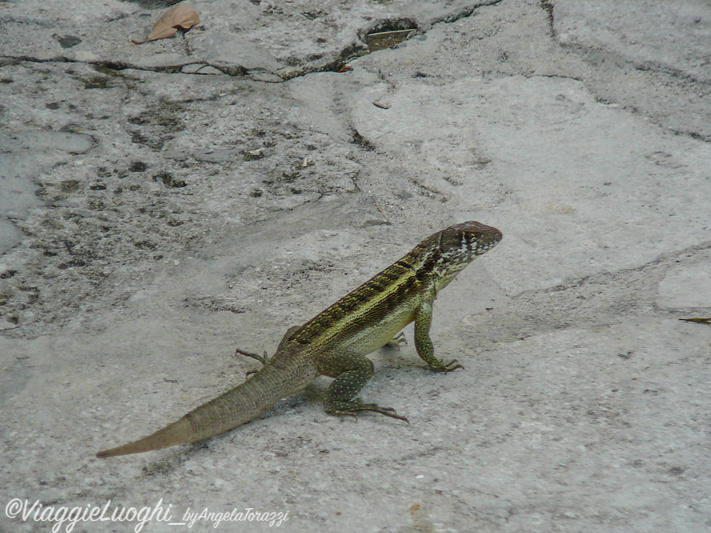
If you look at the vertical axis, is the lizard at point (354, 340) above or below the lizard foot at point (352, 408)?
above

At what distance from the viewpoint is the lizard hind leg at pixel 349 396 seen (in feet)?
8.35

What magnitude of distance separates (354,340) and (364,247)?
2.47 ft

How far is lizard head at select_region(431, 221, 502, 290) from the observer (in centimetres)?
299

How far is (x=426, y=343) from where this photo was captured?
2.83m

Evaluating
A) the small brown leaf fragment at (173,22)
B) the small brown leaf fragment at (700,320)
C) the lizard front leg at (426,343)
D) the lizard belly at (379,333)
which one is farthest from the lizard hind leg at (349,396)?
the small brown leaf fragment at (173,22)

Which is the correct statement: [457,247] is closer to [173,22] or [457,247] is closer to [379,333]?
[379,333]

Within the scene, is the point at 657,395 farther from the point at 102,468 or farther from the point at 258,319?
the point at 102,468

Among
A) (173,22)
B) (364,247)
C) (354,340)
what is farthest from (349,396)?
(173,22)

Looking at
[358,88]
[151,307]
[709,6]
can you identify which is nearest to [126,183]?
[151,307]

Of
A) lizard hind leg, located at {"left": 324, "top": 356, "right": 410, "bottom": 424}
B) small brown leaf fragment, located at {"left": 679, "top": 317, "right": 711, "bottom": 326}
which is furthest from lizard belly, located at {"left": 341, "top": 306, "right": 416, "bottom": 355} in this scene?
small brown leaf fragment, located at {"left": 679, "top": 317, "right": 711, "bottom": 326}

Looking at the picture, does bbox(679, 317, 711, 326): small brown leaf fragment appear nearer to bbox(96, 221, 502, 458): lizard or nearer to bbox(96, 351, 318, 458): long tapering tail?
bbox(96, 221, 502, 458): lizard

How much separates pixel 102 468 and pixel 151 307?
0.98 m

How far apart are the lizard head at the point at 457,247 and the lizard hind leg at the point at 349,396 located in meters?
0.57

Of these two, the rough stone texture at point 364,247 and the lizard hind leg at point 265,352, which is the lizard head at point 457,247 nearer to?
the rough stone texture at point 364,247
